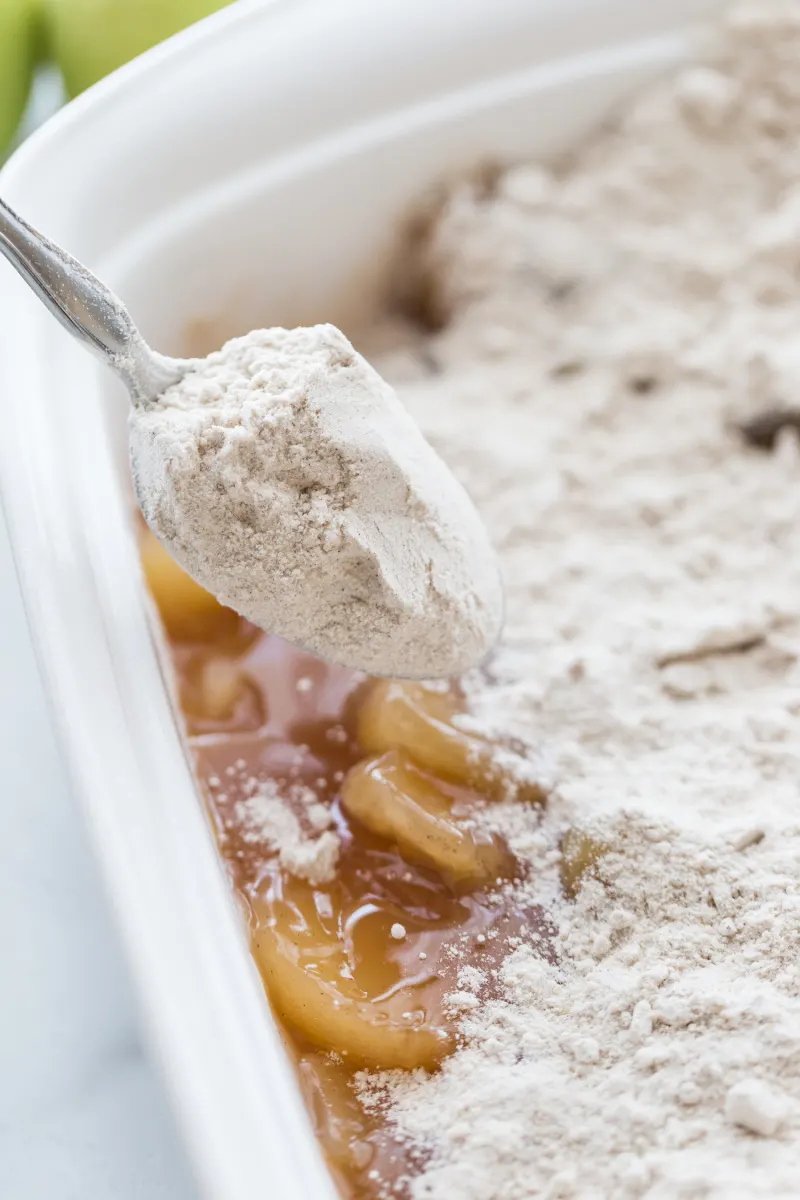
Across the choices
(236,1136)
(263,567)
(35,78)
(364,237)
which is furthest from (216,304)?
(236,1136)

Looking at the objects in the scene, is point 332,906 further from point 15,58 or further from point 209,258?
point 15,58

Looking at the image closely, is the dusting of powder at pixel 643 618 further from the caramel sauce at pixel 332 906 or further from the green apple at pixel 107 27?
the green apple at pixel 107 27

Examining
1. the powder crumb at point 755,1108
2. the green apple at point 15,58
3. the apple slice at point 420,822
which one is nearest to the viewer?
the powder crumb at point 755,1108

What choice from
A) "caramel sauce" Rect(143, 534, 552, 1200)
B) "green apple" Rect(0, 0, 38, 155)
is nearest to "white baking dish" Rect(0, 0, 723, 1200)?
"caramel sauce" Rect(143, 534, 552, 1200)

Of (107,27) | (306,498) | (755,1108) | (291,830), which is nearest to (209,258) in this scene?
(107,27)

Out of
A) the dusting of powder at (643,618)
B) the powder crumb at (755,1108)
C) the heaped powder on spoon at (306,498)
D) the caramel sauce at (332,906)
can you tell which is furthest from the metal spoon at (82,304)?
the powder crumb at (755,1108)

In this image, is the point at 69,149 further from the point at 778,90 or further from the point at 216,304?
the point at 778,90

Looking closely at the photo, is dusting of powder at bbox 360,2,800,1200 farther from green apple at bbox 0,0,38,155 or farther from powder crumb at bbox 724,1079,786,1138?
green apple at bbox 0,0,38,155
